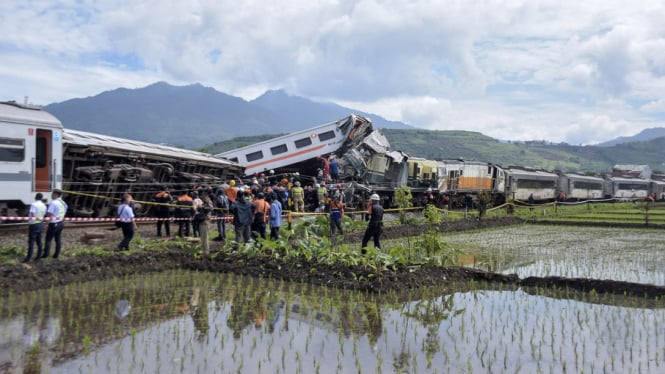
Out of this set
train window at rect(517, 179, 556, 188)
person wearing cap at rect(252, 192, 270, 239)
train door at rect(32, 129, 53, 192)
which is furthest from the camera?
train window at rect(517, 179, 556, 188)

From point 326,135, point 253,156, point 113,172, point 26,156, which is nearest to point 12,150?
point 26,156

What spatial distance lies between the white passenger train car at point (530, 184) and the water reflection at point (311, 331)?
33456 millimetres

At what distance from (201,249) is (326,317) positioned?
6144 millimetres

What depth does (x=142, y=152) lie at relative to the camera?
805 inches

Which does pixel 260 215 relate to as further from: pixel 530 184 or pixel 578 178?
pixel 578 178

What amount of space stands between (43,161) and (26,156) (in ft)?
2.11

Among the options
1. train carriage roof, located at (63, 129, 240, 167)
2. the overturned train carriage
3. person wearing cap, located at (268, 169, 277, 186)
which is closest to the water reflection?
the overturned train carriage

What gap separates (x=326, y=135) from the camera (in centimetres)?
2919

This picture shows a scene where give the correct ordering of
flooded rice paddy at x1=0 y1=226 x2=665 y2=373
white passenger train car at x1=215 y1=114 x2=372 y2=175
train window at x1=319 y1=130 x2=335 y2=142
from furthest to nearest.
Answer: train window at x1=319 y1=130 x2=335 y2=142 → white passenger train car at x1=215 y1=114 x2=372 y2=175 → flooded rice paddy at x1=0 y1=226 x2=665 y2=373

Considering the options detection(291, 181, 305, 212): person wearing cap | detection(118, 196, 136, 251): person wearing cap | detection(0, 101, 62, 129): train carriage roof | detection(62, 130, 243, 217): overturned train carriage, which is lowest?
detection(118, 196, 136, 251): person wearing cap

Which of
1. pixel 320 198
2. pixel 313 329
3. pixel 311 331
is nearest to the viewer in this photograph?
pixel 311 331

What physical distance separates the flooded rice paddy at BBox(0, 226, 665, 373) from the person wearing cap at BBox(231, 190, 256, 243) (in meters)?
2.45

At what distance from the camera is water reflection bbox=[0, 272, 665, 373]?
7117 mm

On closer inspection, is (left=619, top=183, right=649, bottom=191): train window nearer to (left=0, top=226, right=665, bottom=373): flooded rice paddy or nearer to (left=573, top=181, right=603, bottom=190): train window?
(left=573, top=181, right=603, bottom=190): train window
